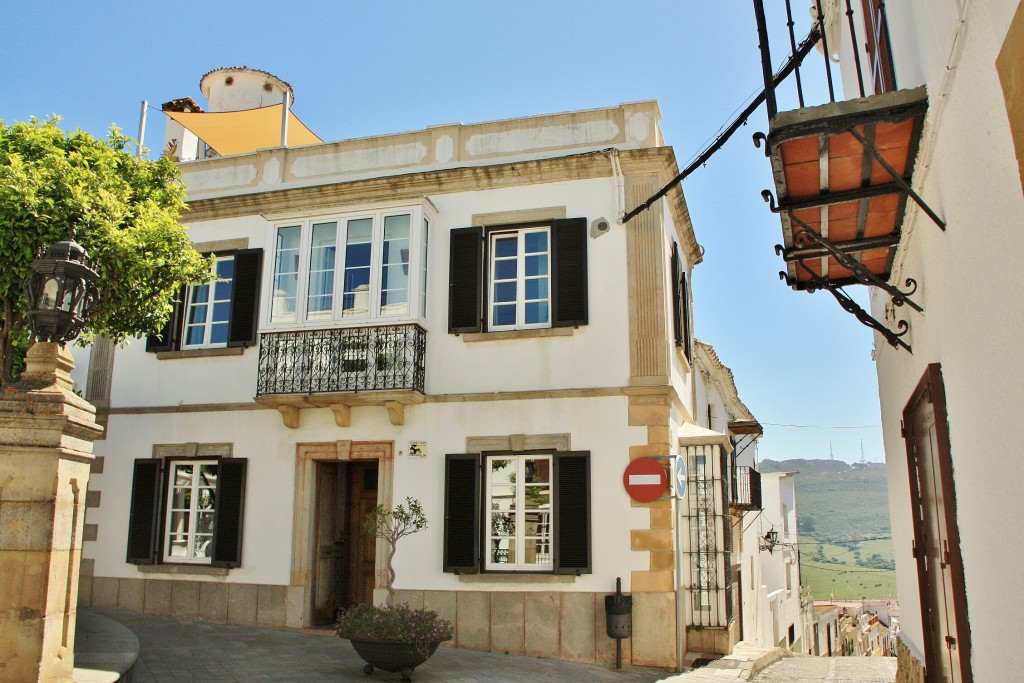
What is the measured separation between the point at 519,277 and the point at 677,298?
2791mm

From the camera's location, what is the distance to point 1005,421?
13.2ft

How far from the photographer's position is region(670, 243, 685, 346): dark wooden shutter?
13727 mm

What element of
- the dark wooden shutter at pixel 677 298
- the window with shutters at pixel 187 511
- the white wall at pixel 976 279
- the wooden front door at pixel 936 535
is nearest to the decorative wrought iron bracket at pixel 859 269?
the white wall at pixel 976 279

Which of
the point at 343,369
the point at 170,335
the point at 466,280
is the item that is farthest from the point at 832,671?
the point at 170,335

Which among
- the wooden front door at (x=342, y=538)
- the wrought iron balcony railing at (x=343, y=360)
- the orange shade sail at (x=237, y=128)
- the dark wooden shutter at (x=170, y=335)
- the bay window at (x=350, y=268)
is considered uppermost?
the orange shade sail at (x=237, y=128)

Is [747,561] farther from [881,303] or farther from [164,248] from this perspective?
[164,248]

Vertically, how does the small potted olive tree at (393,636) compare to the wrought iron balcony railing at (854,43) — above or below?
below

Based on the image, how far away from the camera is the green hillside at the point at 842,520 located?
11906 centimetres

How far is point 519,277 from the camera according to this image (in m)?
13.1

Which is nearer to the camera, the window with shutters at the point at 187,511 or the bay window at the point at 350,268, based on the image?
the bay window at the point at 350,268

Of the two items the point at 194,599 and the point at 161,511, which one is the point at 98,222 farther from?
the point at 194,599

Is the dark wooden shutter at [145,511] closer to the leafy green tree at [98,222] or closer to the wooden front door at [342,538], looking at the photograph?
the wooden front door at [342,538]

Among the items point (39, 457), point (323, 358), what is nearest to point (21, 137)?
point (323, 358)

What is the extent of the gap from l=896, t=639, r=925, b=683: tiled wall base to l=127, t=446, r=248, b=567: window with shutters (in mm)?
9195
